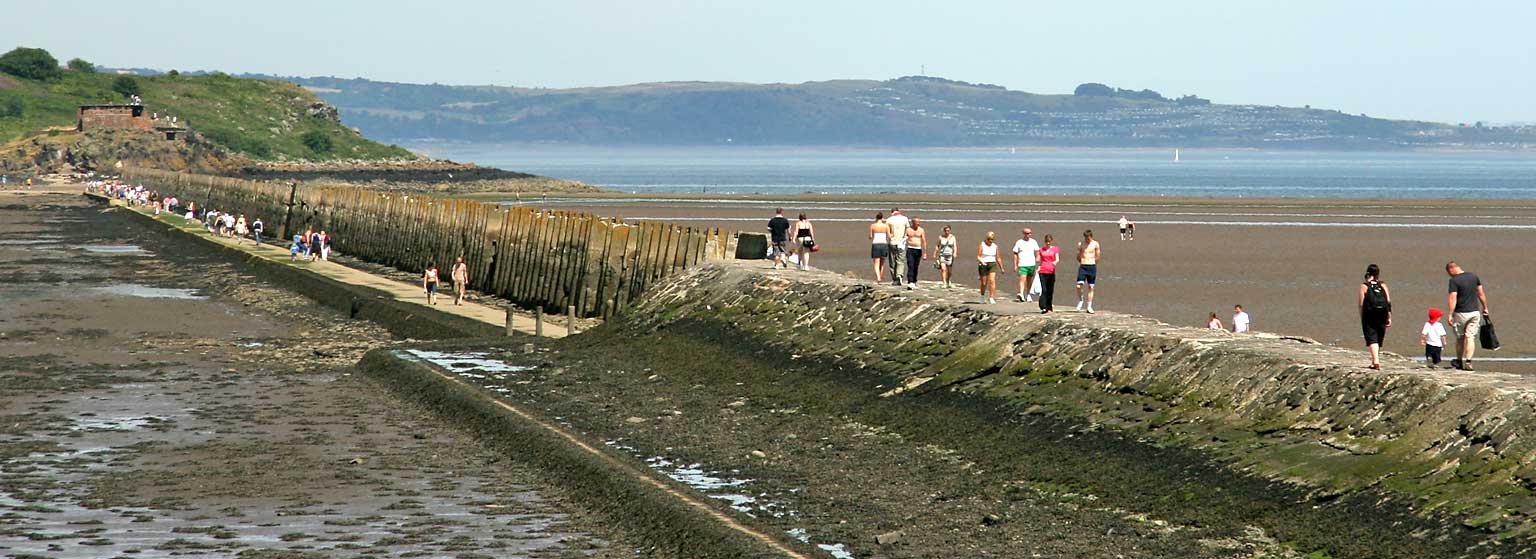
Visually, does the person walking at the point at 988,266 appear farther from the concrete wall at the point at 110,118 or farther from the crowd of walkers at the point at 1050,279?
the concrete wall at the point at 110,118

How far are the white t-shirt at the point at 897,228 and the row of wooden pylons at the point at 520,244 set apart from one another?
6443 mm

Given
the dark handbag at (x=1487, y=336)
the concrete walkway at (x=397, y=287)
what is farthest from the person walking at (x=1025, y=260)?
the concrete walkway at (x=397, y=287)

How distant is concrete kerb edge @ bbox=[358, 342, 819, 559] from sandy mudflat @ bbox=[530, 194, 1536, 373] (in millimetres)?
9261

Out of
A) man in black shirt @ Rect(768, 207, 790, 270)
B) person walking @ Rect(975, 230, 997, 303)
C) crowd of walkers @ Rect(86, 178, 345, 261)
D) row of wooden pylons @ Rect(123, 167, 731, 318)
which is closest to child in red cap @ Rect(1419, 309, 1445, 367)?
person walking @ Rect(975, 230, 997, 303)

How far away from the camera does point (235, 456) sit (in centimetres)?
2306

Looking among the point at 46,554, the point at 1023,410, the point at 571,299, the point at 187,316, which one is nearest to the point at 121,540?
the point at 46,554

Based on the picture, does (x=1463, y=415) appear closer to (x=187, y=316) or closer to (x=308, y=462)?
(x=308, y=462)

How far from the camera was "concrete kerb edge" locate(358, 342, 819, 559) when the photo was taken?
1733 cm

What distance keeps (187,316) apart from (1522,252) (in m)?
45.8

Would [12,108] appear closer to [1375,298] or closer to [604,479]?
[604,479]

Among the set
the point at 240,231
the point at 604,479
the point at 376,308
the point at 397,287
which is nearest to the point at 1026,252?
the point at 604,479

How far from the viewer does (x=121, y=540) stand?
59.5 ft

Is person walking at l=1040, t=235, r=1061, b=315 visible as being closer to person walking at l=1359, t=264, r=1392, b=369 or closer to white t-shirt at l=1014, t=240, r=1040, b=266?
white t-shirt at l=1014, t=240, r=1040, b=266

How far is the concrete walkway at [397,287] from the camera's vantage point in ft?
129
